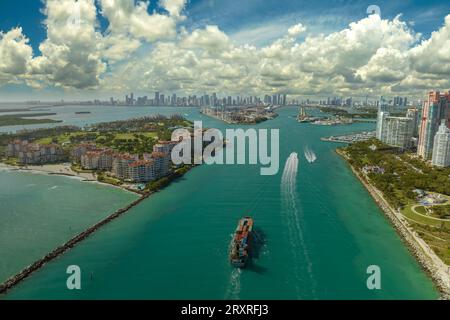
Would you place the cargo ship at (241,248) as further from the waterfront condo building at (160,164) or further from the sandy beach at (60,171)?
the waterfront condo building at (160,164)

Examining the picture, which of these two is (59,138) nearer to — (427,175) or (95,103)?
(427,175)

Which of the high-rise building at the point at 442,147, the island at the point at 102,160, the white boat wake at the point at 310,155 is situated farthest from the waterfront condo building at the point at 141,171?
the high-rise building at the point at 442,147

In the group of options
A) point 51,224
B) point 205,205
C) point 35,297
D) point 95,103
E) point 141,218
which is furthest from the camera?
point 95,103

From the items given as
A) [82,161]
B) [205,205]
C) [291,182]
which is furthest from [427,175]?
[82,161]

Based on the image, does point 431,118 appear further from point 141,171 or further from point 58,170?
point 58,170

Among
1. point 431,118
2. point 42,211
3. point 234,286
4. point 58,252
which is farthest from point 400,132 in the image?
point 58,252

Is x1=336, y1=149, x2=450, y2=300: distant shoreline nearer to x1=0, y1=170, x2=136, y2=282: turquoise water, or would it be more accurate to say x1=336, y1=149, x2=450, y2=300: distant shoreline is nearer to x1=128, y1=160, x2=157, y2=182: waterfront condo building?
x1=0, y1=170, x2=136, y2=282: turquoise water

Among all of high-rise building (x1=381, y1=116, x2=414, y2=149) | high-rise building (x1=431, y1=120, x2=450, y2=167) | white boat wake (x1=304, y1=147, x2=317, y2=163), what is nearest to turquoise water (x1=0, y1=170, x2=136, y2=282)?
white boat wake (x1=304, y1=147, x2=317, y2=163)
